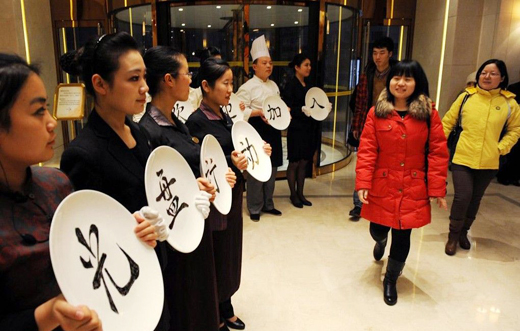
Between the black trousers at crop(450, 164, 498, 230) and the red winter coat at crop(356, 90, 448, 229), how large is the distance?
31.1 inches

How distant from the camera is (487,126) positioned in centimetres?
290

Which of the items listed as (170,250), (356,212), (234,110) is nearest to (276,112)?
(234,110)

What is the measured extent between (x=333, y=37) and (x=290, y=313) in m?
3.77

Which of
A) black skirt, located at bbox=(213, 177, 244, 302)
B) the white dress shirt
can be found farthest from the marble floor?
the white dress shirt

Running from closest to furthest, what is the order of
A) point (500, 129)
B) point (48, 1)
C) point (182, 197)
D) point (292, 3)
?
1. point (182, 197)
2. point (500, 129)
3. point (292, 3)
4. point (48, 1)

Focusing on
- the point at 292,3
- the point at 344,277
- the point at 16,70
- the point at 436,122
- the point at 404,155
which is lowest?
the point at 344,277

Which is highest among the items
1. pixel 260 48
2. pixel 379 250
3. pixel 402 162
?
pixel 260 48

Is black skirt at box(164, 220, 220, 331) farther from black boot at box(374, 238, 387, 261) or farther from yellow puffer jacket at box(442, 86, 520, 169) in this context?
yellow puffer jacket at box(442, 86, 520, 169)

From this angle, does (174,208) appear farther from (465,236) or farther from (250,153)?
(465,236)

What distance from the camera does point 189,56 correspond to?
4.86m

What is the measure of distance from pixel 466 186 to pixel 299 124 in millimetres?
1632

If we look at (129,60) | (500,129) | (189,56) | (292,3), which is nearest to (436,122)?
(500,129)

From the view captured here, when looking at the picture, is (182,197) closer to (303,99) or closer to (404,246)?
(404,246)

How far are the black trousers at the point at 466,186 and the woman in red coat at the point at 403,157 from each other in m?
0.79
